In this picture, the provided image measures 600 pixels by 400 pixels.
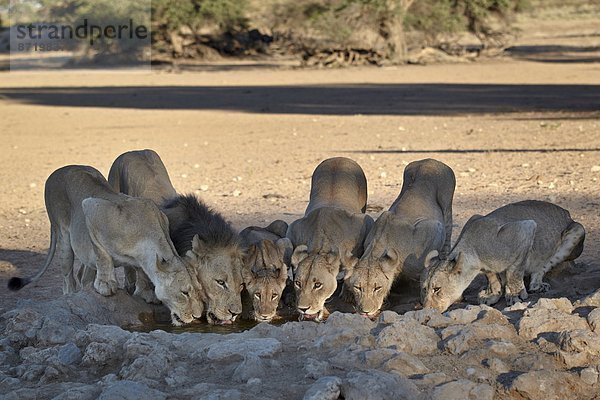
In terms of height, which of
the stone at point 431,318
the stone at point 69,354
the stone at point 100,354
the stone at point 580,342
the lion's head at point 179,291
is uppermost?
the stone at point 580,342

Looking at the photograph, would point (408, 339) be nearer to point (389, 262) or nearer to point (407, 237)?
point (389, 262)

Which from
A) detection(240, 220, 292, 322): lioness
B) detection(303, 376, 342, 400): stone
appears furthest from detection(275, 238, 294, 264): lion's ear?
detection(303, 376, 342, 400): stone

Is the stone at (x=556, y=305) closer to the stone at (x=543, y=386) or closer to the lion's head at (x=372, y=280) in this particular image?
the stone at (x=543, y=386)

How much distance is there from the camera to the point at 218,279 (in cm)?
725

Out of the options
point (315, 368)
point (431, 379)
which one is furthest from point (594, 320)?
point (315, 368)

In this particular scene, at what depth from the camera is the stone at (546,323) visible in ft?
19.7

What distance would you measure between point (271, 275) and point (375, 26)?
3916 centimetres

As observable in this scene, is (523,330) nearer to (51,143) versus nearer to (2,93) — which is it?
(51,143)

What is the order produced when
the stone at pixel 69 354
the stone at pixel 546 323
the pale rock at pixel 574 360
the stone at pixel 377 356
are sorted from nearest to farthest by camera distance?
Result: the stone at pixel 377 356
the pale rock at pixel 574 360
the stone at pixel 69 354
the stone at pixel 546 323

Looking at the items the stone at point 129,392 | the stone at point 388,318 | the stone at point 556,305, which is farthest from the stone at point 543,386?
the stone at point 129,392

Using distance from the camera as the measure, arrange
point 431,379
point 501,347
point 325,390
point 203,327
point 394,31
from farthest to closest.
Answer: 1. point 394,31
2. point 203,327
3. point 501,347
4. point 431,379
5. point 325,390

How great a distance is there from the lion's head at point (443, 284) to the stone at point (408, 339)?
51.9 inches

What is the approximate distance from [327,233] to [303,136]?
1250 cm

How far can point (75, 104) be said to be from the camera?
31.3 metres
